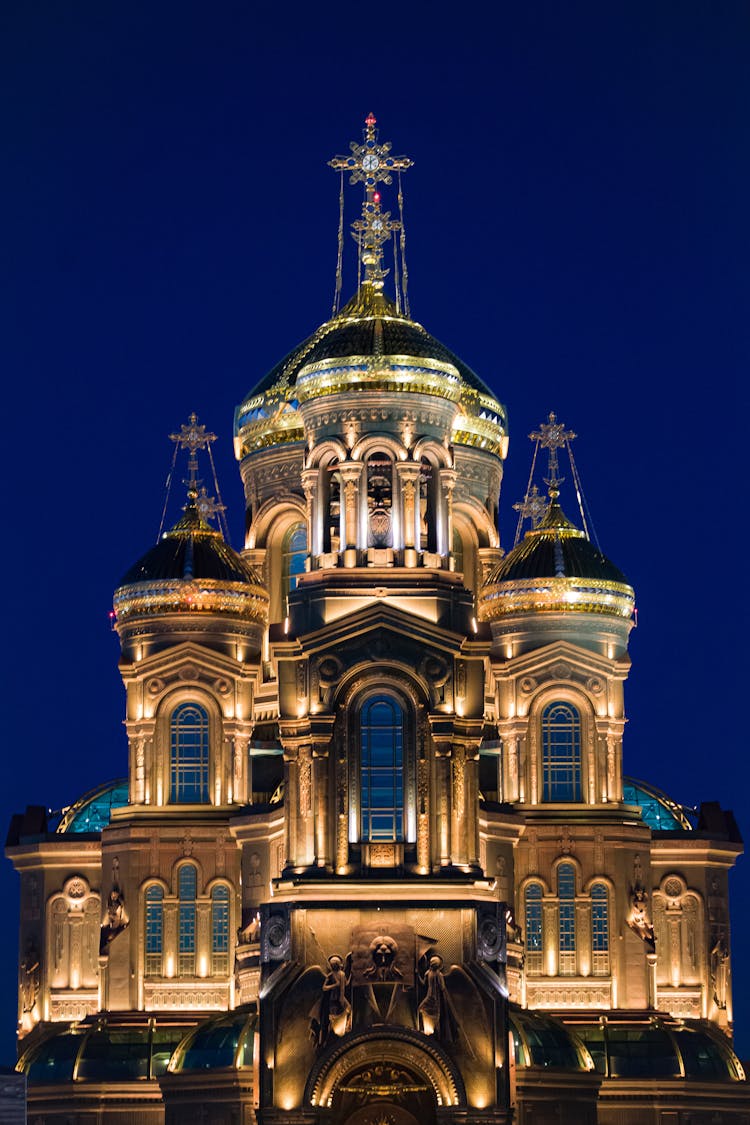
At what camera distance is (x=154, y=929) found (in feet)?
296

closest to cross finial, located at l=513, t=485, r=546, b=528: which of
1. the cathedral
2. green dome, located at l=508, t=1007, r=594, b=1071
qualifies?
the cathedral

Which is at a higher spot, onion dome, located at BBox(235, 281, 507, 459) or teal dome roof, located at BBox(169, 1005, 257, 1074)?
onion dome, located at BBox(235, 281, 507, 459)

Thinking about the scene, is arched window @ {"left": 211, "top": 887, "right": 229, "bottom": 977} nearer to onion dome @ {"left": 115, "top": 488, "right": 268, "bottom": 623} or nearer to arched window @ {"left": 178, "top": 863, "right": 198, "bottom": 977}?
arched window @ {"left": 178, "top": 863, "right": 198, "bottom": 977}

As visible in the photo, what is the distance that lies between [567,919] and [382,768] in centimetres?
1099

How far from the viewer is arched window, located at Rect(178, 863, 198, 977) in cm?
9000

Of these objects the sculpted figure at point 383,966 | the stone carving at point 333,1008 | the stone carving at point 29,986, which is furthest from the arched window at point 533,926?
the stone carving at point 29,986

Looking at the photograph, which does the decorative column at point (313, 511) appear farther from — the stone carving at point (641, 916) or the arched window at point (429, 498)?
the stone carving at point (641, 916)

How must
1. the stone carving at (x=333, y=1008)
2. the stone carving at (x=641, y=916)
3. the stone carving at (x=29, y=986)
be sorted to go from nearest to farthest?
the stone carving at (x=333, y=1008), the stone carving at (x=641, y=916), the stone carving at (x=29, y=986)

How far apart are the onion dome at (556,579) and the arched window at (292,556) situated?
5309 mm

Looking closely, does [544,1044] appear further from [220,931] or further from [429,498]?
[429,498]

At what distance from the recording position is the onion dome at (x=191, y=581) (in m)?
92.8

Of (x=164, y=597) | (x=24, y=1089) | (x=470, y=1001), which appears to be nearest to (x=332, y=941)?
(x=470, y=1001)

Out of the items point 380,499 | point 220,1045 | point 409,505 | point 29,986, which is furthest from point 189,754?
point 409,505

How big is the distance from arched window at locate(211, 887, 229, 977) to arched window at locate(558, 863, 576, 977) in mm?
8882
